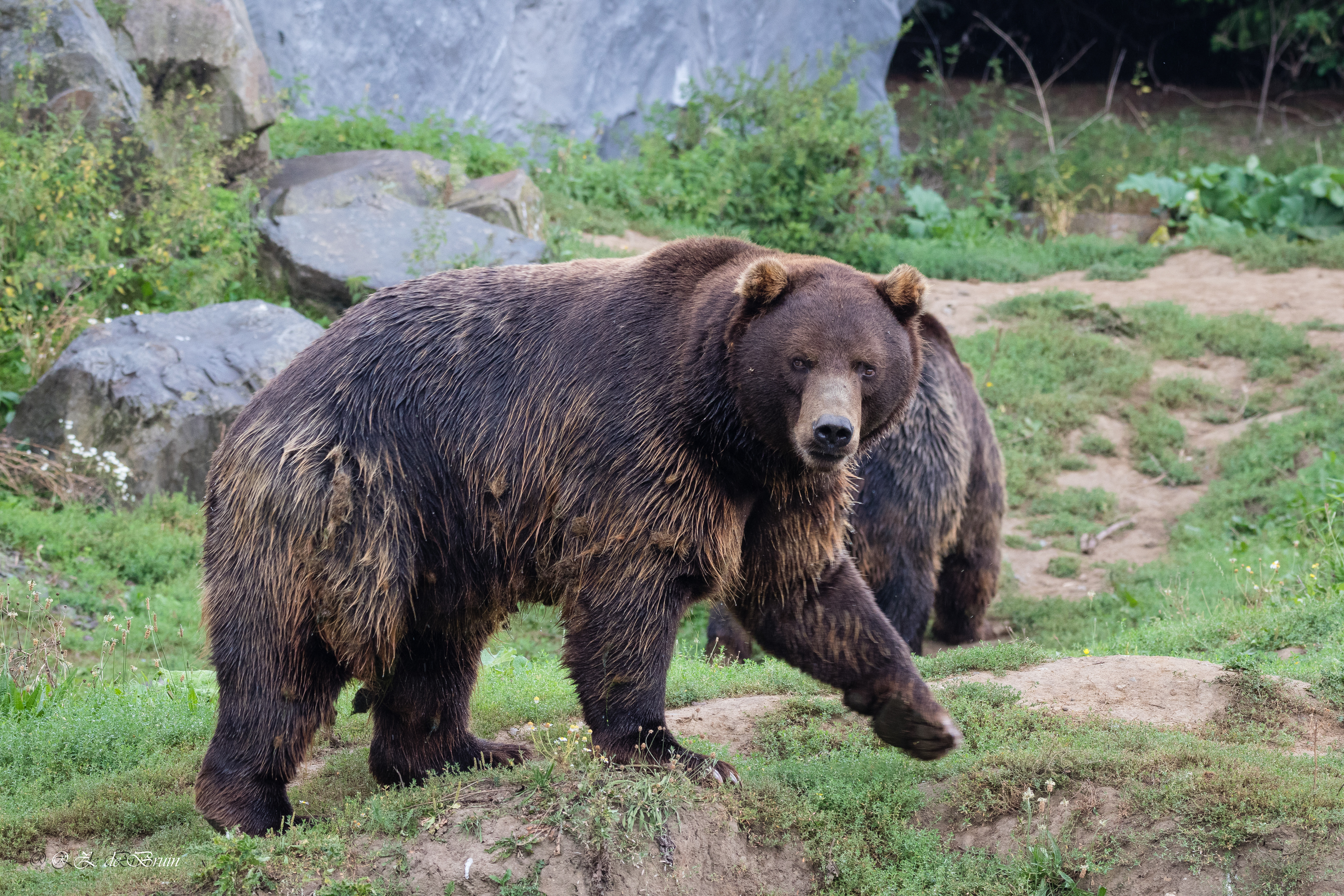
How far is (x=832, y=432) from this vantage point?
12.7 ft

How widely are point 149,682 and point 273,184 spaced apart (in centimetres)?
740

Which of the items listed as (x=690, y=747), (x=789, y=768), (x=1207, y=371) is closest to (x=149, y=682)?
(x=690, y=747)

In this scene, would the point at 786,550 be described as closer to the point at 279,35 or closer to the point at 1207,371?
the point at 1207,371

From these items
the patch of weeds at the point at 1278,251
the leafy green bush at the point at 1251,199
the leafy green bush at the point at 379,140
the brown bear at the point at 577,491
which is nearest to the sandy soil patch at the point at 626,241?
the leafy green bush at the point at 379,140

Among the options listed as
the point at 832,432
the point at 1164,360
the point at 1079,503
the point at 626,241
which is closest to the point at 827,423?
the point at 832,432

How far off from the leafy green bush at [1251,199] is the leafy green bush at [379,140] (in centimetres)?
840

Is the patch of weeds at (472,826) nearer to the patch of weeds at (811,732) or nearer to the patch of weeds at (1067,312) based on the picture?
the patch of weeds at (811,732)

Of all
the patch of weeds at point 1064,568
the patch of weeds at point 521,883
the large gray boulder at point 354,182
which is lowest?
the patch of weeds at point 1064,568

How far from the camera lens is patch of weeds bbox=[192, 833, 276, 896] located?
385 cm

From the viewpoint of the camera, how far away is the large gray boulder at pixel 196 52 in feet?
39.7

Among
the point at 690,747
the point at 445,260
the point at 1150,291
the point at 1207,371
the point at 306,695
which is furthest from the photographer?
the point at 1150,291

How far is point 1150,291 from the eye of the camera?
1411cm

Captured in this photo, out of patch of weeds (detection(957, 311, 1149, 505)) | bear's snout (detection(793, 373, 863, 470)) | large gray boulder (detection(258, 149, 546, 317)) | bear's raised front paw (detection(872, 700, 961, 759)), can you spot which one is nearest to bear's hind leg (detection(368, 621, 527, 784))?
bear's raised front paw (detection(872, 700, 961, 759))

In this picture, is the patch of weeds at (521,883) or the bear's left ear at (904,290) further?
the bear's left ear at (904,290)
